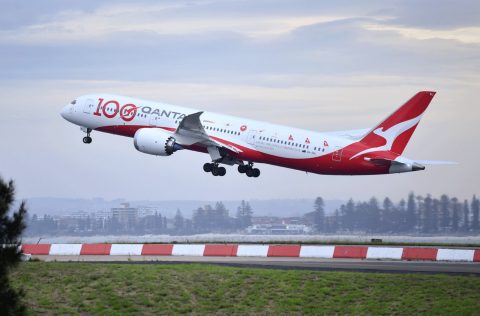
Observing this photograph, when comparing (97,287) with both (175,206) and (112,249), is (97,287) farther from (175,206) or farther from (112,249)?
(175,206)

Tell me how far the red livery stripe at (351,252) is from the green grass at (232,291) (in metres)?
10.9

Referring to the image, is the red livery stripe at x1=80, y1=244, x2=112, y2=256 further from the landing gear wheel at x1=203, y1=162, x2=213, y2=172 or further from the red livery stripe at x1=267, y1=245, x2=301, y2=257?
the landing gear wheel at x1=203, y1=162, x2=213, y2=172

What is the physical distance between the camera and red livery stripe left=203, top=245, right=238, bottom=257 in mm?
68750

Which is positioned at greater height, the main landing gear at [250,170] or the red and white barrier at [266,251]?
the main landing gear at [250,170]

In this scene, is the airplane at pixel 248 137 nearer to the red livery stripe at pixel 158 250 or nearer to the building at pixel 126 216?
the red livery stripe at pixel 158 250

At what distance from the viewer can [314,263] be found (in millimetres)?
63406

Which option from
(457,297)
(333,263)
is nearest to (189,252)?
(333,263)

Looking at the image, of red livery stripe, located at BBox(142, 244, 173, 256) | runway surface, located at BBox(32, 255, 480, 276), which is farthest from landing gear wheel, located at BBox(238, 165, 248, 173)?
runway surface, located at BBox(32, 255, 480, 276)

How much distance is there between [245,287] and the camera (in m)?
54.1

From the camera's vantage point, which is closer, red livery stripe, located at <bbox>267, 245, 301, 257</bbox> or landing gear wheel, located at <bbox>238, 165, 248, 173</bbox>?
red livery stripe, located at <bbox>267, 245, 301, 257</bbox>

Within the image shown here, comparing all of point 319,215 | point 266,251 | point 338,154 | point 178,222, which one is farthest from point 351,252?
point 178,222

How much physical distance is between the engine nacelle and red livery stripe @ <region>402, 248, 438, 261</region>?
28.4 meters

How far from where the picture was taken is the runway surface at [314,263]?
196 feet

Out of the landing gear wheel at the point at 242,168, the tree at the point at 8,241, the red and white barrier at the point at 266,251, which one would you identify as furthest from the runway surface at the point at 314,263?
the landing gear wheel at the point at 242,168
